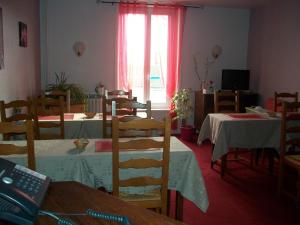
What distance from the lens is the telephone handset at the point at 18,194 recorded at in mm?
875

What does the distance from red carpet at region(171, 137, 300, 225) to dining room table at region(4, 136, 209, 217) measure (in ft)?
2.25

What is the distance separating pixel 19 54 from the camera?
165 inches

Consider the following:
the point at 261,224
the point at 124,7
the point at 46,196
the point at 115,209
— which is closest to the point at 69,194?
the point at 46,196

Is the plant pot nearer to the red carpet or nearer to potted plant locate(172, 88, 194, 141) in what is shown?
potted plant locate(172, 88, 194, 141)

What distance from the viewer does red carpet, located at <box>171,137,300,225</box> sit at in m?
2.89

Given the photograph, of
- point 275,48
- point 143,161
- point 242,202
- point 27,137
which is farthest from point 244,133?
point 27,137

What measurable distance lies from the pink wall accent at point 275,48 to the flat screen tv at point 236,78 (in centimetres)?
22

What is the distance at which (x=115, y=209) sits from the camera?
1.08 m

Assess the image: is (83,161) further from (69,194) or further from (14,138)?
(14,138)

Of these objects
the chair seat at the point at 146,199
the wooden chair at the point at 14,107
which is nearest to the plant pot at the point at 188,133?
the wooden chair at the point at 14,107

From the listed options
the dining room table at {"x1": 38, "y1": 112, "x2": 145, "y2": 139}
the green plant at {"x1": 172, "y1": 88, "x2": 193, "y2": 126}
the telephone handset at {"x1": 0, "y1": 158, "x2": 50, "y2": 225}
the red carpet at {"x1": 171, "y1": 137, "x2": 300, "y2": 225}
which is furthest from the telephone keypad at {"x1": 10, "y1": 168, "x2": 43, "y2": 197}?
the green plant at {"x1": 172, "y1": 88, "x2": 193, "y2": 126}

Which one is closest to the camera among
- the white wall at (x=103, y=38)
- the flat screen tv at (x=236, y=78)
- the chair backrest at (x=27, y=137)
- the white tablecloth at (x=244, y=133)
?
the chair backrest at (x=27, y=137)

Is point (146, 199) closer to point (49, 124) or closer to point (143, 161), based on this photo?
point (143, 161)

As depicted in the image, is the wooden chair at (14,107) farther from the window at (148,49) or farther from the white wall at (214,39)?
the white wall at (214,39)
